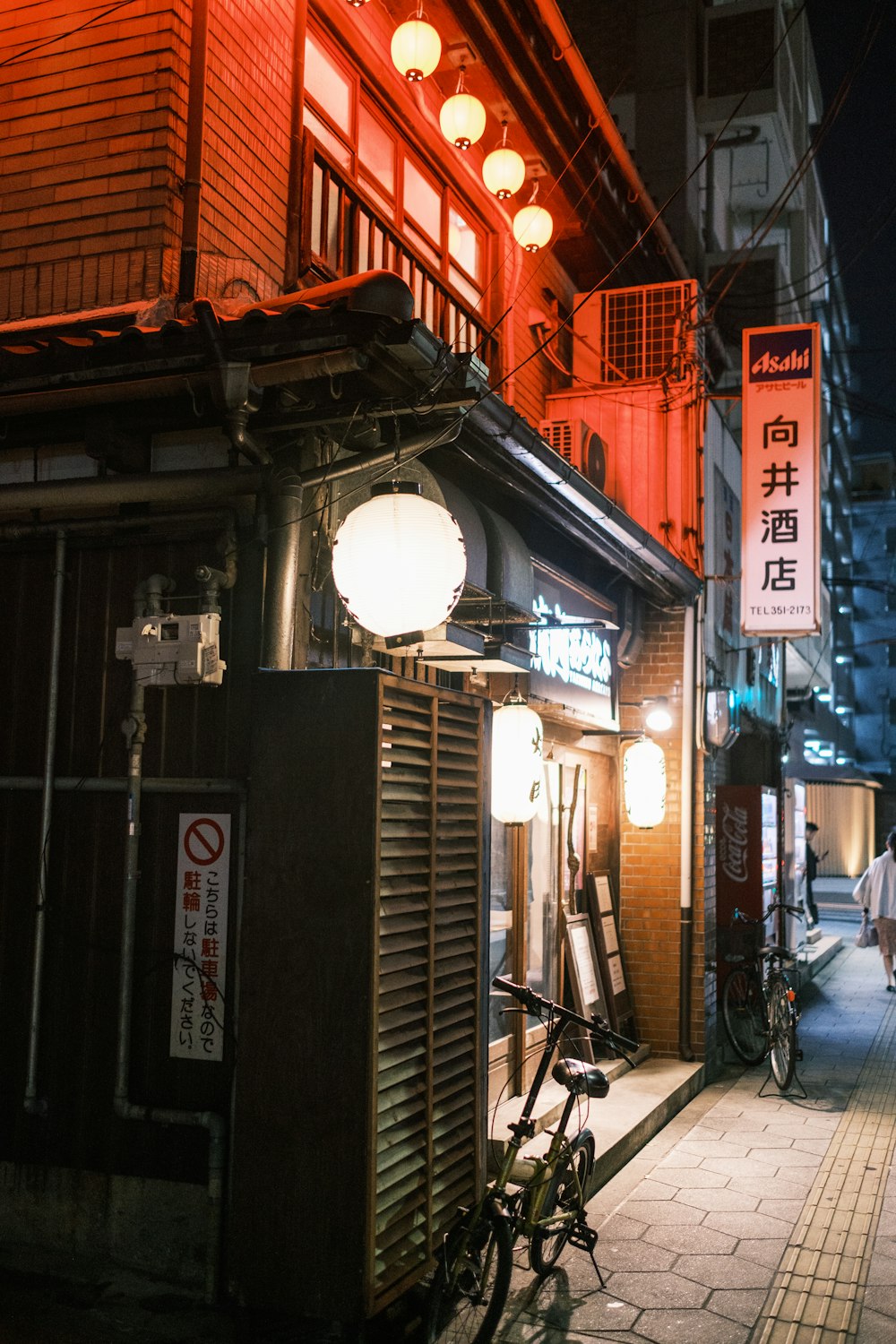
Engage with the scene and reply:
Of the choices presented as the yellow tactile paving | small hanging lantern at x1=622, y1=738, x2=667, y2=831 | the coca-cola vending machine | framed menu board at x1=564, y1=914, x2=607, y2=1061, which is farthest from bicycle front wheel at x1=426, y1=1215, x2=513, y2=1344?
the coca-cola vending machine

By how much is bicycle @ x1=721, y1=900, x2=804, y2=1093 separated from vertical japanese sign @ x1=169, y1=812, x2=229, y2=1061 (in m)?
8.05

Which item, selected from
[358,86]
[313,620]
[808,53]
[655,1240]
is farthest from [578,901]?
[808,53]

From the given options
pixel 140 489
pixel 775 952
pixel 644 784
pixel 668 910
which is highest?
pixel 140 489

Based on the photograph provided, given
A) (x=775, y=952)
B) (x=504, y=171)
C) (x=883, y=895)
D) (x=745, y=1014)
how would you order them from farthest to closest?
(x=883, y=895)
(x=745, y=1014)
(x=775, y=952)
(x=504, y=171)

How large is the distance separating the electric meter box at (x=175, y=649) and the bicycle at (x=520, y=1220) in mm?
2815

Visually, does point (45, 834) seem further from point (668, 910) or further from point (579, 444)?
point (668, 910)

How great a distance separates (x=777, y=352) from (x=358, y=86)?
6.20 meters

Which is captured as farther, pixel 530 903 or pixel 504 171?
pixel 504 171

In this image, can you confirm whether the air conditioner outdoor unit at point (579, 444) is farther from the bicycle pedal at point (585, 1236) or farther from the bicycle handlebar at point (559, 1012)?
the bicycle pedal at point (585, 1236)

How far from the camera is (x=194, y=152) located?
23.5ft

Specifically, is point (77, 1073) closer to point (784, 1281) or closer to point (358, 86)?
point (784, 1281)

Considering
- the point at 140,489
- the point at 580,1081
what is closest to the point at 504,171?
the point at 140,489

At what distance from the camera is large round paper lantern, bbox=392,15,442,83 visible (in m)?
9.12

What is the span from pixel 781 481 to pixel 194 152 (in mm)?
8409
